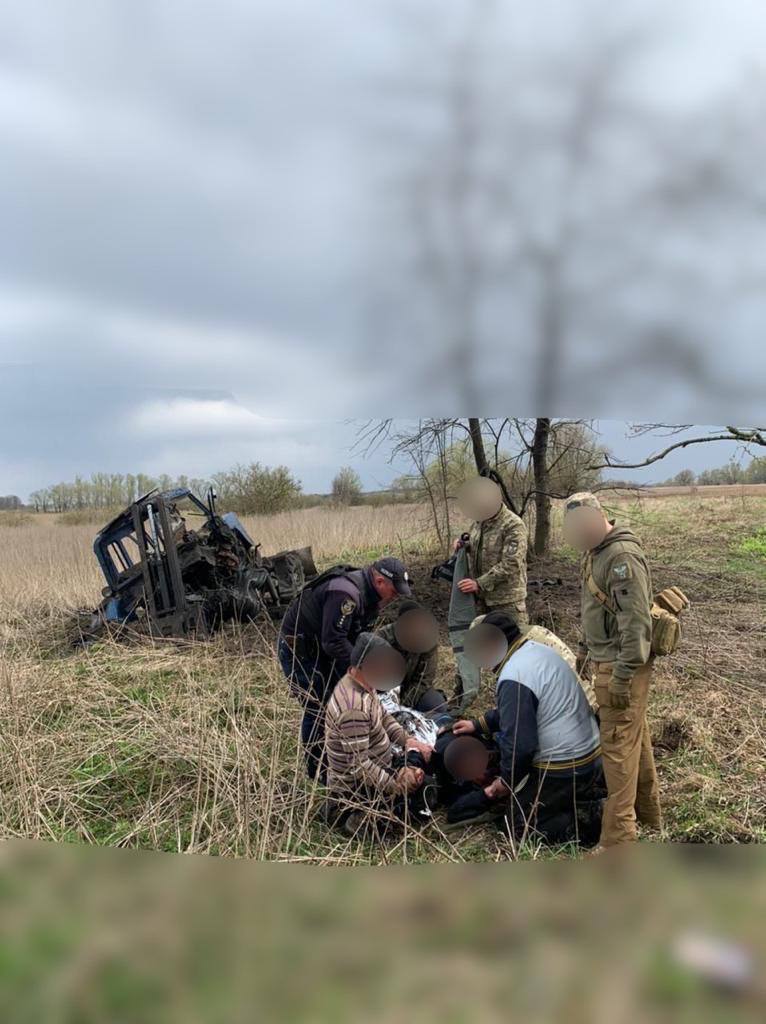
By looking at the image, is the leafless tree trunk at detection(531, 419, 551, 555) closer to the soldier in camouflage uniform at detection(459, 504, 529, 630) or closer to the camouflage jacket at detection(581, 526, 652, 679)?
the soldier in camouflage uniform at detection(459, 504, 529, 630)

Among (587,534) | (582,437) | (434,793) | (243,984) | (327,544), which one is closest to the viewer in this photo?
(243,984)

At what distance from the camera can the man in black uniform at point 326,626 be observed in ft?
12.9

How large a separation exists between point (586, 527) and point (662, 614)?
1.68ft

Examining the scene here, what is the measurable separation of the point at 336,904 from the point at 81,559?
10201 millimetres

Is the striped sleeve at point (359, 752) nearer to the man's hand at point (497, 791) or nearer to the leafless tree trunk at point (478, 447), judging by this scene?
the man's hand at point (497, 791)

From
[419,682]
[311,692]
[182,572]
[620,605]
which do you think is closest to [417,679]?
[419,682]

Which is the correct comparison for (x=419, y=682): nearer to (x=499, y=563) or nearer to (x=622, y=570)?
(x=499, y=563)

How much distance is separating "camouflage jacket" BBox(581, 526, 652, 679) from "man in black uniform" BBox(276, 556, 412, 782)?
109 cm

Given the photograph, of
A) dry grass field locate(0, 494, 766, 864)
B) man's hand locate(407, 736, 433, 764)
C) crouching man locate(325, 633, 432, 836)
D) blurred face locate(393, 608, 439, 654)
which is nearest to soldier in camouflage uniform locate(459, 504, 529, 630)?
blurred face locate(393, 608, 439, 654)

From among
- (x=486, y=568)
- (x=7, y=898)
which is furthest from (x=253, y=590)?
(x=7, y=898)

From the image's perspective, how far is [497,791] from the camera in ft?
11.4

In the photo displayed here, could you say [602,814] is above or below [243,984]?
below

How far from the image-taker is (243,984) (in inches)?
31.9

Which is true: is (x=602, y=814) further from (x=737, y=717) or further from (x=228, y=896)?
(x=228, y=896)
